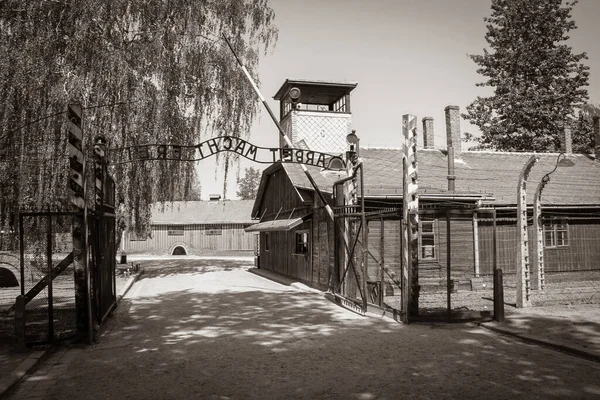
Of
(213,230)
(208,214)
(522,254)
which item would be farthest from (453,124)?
(208,214)

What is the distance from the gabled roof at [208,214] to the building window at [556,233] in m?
28.5

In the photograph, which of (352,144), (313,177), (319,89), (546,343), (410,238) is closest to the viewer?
(546,343)

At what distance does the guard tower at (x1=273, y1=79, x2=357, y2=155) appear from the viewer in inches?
845

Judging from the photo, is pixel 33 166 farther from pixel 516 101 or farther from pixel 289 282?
pixel 516 101

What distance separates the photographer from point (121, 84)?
60.9ft

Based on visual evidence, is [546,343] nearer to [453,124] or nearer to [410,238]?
[410,238]

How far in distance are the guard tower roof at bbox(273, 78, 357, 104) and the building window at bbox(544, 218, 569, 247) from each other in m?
9.87

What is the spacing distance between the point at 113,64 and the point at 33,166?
4.93 meters

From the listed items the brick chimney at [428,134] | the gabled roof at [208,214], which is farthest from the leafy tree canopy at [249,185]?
the brick chimney at [428,134]

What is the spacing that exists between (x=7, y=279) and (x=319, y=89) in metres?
14.2

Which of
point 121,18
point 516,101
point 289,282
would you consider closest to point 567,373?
point 289,282

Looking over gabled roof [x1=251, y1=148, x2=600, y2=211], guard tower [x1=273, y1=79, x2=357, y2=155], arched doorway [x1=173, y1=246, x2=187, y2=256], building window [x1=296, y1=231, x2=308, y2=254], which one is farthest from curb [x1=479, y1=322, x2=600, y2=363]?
arched doorway [x1=173, y1=246, x2=187, y2=256]

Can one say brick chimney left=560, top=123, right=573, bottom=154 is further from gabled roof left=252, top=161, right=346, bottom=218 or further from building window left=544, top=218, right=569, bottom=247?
gabled roof left=252, top=161, right=346, bottom=218

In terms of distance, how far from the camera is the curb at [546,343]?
7043 mm
